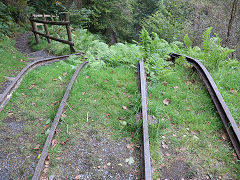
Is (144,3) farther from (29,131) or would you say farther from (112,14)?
(29,131)

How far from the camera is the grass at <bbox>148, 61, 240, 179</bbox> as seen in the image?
2.60 meters

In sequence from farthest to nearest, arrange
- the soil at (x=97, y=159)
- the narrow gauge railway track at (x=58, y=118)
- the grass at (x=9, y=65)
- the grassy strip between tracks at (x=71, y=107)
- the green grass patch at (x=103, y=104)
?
1. the grass at (x=9, y=65)
2. the green grass patch at (x=103, y=104)
3. the grassy strip between tracks at (x=71, y=107)
4. the soil at (x=97, y=159)
5. the narrow gauge railway track at (x=58, y=118)

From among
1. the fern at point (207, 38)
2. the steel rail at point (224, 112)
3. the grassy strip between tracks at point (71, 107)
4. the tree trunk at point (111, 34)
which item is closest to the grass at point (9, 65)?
the grassy strip between tracks at point (71, 107)

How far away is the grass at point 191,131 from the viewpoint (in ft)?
8.52

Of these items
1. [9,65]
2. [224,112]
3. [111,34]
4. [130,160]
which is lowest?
[111,34]

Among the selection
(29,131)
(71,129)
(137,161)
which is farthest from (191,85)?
(29,131)

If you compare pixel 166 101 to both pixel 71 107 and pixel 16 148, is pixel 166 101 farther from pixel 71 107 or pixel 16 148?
pixel 16 148

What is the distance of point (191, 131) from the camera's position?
319 cm

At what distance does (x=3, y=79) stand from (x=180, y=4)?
12624mm

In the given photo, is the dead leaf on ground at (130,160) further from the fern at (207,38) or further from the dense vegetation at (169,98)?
the fern at (207,38)

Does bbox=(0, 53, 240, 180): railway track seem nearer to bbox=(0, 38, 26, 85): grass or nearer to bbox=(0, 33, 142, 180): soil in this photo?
bbox=(0, 33, 142, 180): soil

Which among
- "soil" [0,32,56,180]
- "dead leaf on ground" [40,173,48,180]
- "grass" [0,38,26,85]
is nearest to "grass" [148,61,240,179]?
"dead leaf on ground" [40,173,48,180]

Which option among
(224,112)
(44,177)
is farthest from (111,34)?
(44,177)

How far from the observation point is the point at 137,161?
2.63 m
